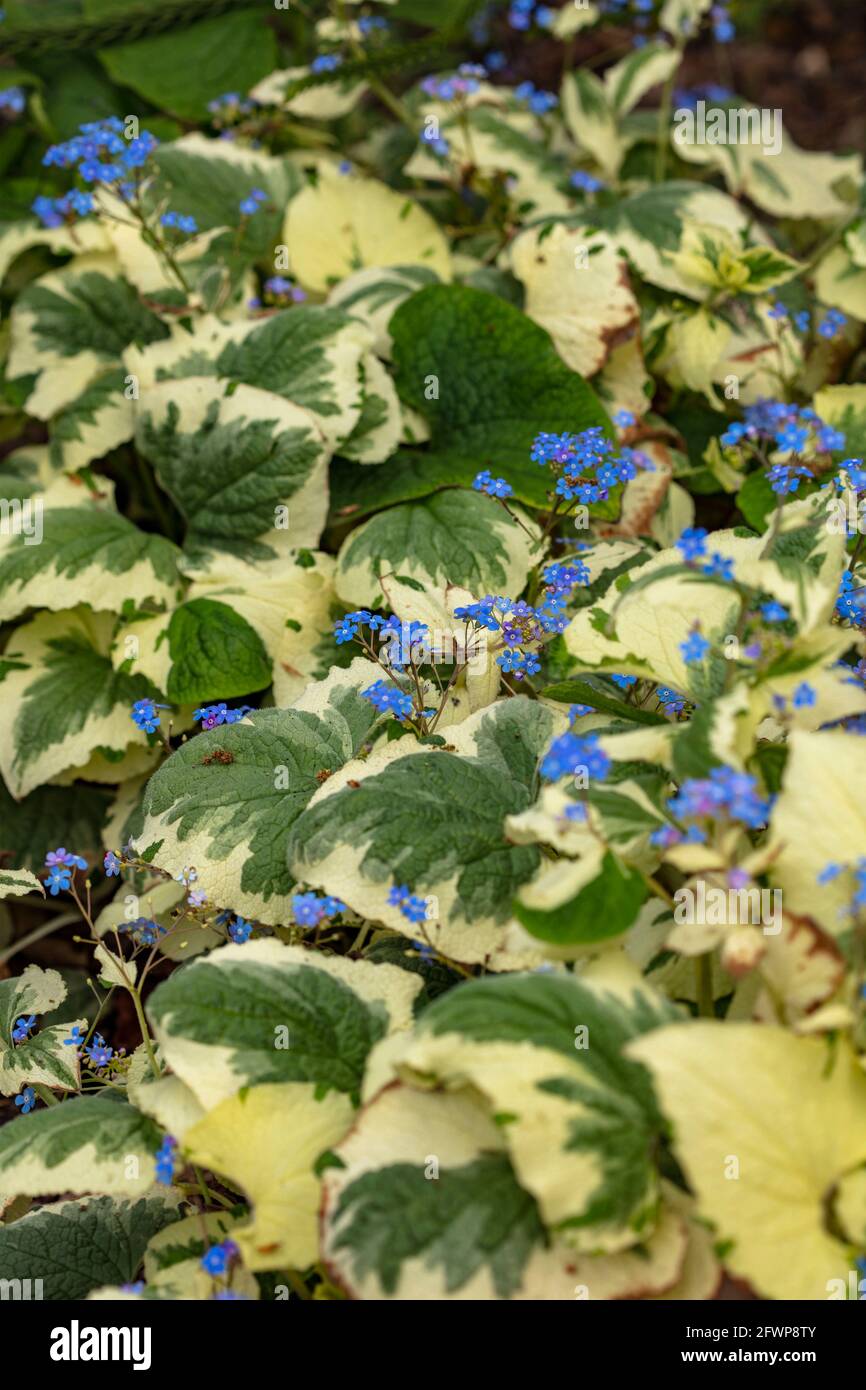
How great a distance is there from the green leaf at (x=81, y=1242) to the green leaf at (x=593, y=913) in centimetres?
81

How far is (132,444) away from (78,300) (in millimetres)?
357

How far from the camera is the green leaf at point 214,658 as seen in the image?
94.3 inches

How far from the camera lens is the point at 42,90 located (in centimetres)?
386

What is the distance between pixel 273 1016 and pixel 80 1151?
0.31 m

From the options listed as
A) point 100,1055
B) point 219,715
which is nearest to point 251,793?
point 219,715

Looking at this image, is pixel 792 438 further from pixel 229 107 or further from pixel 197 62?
pixel 197 62

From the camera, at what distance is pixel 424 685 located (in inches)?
86.0

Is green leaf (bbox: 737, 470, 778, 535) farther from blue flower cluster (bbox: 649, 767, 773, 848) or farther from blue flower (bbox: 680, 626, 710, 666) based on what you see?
blue flower cluster (bbox: 649, 767, 773, 848)

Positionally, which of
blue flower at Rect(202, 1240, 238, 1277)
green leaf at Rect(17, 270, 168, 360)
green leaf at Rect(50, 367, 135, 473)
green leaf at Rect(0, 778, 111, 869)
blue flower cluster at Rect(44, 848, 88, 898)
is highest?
green leaf at Rect(17, 270, 168, 360)

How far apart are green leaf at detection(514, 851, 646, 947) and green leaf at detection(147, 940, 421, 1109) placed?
13.6 inches

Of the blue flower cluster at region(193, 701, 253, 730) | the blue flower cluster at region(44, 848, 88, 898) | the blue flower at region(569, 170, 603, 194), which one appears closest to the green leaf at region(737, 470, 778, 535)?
the blue flower cluster at region(193, 701, 253, 730)

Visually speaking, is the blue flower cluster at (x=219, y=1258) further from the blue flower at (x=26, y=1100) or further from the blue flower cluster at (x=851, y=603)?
the blue flower cluster at (x=851, y=603)

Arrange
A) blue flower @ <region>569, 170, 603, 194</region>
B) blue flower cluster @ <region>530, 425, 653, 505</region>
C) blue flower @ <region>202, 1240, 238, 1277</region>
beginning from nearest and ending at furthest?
blue flower @ <region>202, 1240, 238, 1277</region> < blue flower cluster @ <region>530, 425, 653, 505</region> < blue flower @ <region>569, 170, 603, 194</region>

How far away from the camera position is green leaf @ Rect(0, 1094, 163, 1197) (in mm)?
Answer: 1689
